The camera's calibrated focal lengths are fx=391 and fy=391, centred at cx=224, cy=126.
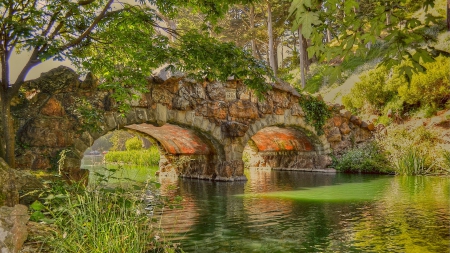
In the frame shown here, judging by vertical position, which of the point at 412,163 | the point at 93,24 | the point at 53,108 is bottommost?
the point at 412,163

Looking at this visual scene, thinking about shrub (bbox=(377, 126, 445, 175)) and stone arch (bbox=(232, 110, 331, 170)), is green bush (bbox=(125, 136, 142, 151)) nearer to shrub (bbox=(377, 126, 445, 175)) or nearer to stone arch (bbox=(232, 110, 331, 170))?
stone arch (bbox=(232, 110, 331, 170))

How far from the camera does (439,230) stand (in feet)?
18.3

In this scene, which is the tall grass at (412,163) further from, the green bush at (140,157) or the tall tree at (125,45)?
the green bush at (140,157)

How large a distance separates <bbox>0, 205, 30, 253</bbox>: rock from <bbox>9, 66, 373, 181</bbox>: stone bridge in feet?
11.1

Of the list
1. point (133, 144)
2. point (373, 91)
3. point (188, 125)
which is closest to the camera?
point (188, 125)

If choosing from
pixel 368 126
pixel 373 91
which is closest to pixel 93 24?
pixel 368 126

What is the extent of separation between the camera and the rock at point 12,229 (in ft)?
10.6

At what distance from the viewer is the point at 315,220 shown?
265 inches

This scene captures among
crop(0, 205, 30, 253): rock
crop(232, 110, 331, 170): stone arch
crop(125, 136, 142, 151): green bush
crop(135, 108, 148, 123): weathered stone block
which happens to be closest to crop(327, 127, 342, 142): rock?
crop(232, 110, 331, 170): stone arch

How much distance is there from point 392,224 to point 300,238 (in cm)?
169

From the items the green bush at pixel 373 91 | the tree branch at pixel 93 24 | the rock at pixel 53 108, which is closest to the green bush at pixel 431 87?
the green bush at pixel 373 91

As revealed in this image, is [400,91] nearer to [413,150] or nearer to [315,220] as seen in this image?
[413,150]

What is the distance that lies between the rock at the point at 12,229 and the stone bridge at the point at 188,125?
340cm

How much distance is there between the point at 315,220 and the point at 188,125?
658 cm
